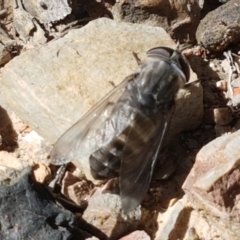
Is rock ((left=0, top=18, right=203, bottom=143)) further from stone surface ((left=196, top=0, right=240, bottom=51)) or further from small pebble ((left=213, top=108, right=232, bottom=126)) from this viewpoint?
stone surface ((left=196, top=0, right=240, bottom=51))

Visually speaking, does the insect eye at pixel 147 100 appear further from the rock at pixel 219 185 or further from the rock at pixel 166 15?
the rock at pixel 166 15

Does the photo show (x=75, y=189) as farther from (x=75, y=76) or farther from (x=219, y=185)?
(x=219, y=185)

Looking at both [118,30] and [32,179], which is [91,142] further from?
[118,30]

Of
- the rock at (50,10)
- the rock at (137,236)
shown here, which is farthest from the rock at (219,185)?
the rock at (50,10)

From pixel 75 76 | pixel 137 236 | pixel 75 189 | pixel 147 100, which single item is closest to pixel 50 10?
pixel 75 76

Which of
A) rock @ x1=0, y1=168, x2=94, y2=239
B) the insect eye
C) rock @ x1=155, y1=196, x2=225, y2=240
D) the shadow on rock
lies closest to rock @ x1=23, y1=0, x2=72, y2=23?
the shadow on rock

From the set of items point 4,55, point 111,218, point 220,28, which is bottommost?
point 111,218
